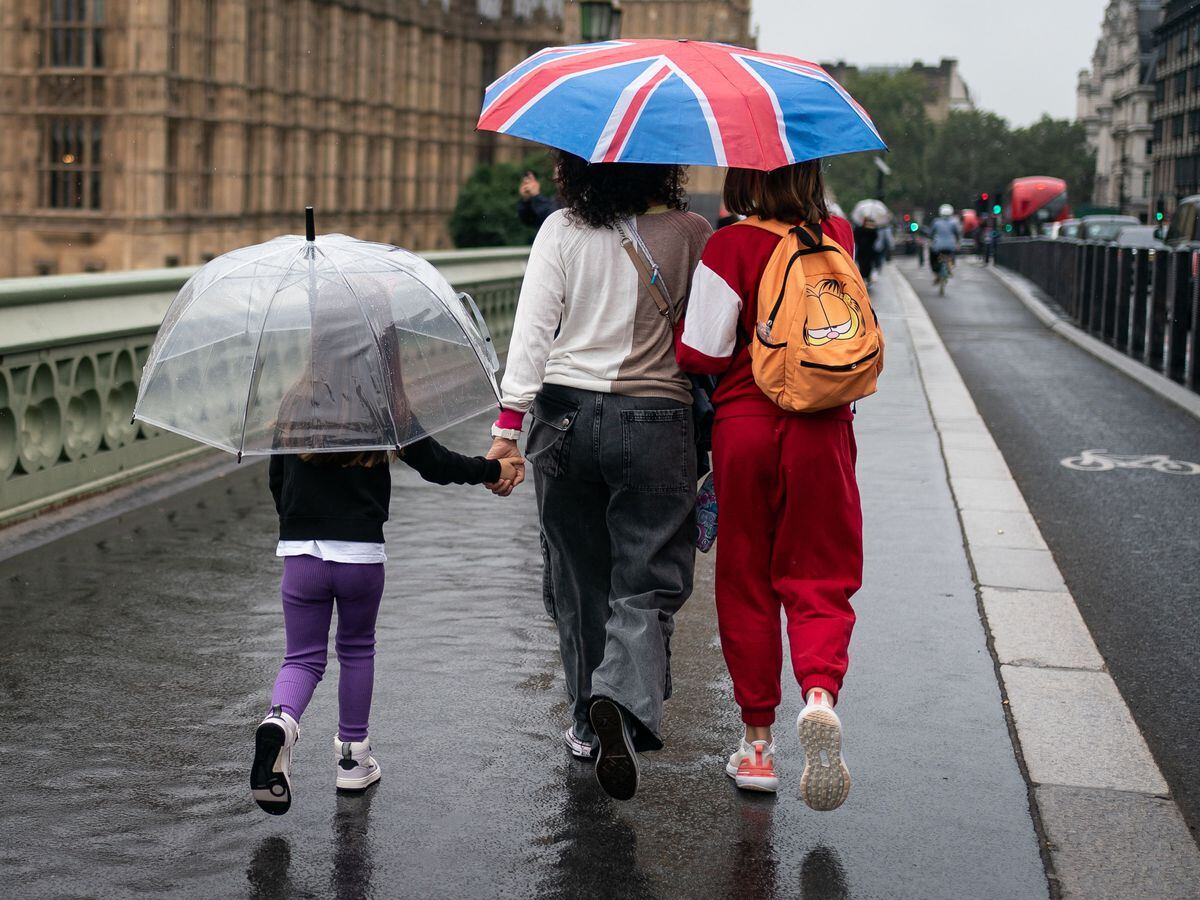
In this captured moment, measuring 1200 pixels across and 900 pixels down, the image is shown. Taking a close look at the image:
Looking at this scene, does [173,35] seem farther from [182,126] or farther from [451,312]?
[451,312]

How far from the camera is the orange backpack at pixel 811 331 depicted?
155 inches

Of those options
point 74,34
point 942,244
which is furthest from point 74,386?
point 74,34

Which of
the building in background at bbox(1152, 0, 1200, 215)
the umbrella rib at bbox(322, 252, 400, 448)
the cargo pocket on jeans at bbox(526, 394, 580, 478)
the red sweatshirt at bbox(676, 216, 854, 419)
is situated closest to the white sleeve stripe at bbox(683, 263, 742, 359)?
the red sweatshirt at bbox(676, 216, 854, 419)

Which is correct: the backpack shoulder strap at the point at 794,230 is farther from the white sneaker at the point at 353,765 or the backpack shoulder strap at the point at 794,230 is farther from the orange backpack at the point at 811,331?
the white sneaker at the point at 353,765

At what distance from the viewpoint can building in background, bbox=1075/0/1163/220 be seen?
129750mm

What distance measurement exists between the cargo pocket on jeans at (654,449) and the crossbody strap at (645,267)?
0.27m

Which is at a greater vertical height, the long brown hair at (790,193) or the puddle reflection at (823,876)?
the long brown hair at (790,193)

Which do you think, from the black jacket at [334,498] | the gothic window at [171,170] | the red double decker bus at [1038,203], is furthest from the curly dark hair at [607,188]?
the red double decker bus at [1038,203]

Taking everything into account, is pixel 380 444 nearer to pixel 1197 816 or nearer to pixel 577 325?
pixel 577 325

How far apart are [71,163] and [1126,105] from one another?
104m

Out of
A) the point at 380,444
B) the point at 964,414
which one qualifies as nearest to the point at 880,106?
the point at 964,414

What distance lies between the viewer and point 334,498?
3.98m

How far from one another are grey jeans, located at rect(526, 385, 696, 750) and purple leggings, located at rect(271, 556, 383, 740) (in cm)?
53

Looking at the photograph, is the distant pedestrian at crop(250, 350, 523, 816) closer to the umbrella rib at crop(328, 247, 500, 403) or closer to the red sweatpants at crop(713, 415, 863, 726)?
the umbrella rib at crop(328, 247, 500, 403)
